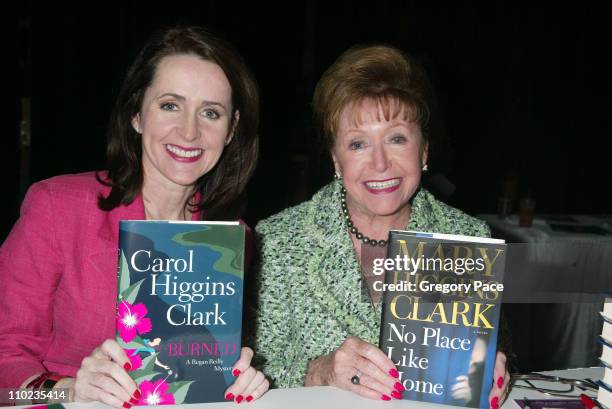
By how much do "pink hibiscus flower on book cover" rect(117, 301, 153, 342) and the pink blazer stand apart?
1.63ft

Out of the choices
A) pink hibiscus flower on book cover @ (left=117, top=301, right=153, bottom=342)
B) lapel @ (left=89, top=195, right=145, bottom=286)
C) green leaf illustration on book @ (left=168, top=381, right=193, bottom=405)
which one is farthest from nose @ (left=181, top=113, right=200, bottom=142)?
green leaf illustration on book @ (left=168, top=381, right=193, bottom=405)

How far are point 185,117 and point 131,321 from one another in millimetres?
798

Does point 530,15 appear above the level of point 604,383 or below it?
above

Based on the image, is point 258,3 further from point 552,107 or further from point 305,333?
point 305,333

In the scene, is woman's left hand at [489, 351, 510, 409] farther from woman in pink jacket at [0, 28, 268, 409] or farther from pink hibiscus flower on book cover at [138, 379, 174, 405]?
woman in pink jacket at [0, 28, 268, 409]

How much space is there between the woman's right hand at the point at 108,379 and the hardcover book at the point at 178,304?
0.06ft

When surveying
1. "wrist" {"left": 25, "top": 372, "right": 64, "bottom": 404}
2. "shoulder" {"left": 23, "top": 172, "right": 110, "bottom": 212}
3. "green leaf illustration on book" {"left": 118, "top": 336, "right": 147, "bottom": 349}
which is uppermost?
"shoulder" {"left": 23, "top": 172, "right": 110, "bottom": 212}

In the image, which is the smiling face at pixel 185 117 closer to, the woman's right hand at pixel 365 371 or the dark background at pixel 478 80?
the woman's right hand at pixel 365 371

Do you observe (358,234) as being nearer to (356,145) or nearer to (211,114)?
(356,145)

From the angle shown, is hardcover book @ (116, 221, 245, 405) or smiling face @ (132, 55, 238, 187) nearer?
hardcover book @ (116, 221, 245, 405)

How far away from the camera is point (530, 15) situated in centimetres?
746

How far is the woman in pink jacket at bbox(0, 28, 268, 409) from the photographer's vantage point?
1693mm

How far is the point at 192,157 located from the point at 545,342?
334 centimetres

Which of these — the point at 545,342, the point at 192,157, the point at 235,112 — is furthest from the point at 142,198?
the point at 545,342
